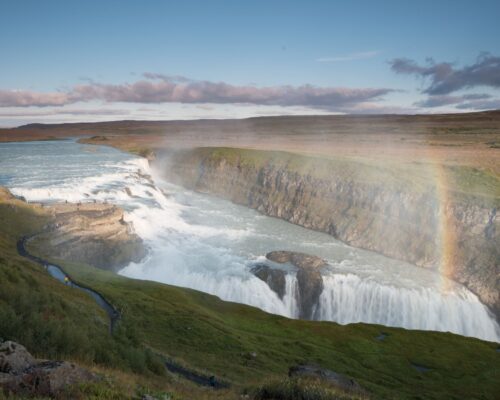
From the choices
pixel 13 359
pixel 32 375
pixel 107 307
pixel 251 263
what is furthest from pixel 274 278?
pixel 32 375

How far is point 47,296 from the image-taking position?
22.2 m

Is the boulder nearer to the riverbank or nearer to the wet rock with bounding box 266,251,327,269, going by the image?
the riverbank

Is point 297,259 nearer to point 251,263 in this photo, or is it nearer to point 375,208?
point 251,263

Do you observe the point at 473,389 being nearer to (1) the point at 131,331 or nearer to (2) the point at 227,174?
(1) the point at 131,331

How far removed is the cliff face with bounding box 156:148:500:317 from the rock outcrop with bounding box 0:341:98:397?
60321 millimetres

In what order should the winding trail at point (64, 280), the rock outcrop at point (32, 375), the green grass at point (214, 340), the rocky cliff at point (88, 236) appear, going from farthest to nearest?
the rocky cliff at point (88, 236), the winding trail at point (64, 280), the green grass at point (214, 340), the rock outcrop at point (32, 375)

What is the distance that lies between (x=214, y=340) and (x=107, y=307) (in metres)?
10.5

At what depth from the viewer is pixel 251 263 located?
201ft

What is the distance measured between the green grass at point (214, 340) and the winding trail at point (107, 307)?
2.65ft

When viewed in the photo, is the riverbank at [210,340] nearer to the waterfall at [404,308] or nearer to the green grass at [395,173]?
the waterfall at [404,308]

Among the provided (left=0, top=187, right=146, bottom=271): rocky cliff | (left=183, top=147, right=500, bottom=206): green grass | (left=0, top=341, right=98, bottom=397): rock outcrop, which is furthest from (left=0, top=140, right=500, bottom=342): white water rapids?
(left=0, top=341, right=98, bottom=397): rock outcrop

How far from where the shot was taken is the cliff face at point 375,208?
63125mm

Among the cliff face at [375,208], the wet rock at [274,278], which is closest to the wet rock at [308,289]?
the wet rock at [274,278]

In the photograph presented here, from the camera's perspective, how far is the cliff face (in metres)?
63.1
